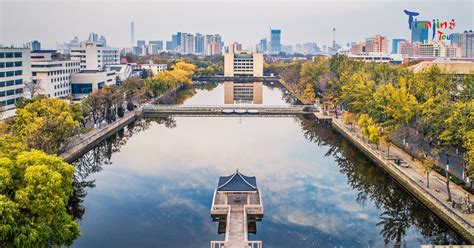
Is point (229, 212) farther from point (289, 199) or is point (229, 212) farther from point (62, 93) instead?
point (62, 93)

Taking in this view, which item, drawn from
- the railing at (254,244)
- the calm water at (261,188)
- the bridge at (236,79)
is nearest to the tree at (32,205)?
the calm water at (261,188)

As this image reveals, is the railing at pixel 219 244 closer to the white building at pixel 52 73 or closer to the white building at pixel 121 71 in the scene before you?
the white building at pixel 52 73

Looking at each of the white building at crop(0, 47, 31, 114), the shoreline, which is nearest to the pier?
the shoreline

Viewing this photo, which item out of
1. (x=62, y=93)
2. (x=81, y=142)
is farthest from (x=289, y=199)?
(x=62, y=93)

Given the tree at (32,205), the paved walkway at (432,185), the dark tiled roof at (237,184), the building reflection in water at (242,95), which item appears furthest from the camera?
the building reflection in water at (242,95)

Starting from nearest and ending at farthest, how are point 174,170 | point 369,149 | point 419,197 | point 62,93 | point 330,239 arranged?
1. point 330,239
2. point 419,197
3. point 174,170
4. point 369,149
5. point 62,93

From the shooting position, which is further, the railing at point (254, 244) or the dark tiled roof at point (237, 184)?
the dark tiled roof at point (237, 184)
